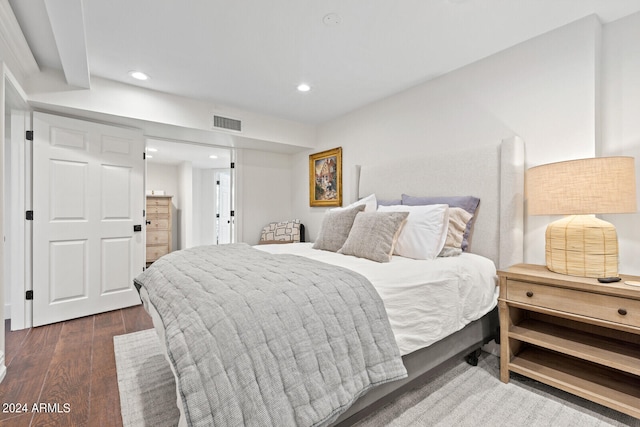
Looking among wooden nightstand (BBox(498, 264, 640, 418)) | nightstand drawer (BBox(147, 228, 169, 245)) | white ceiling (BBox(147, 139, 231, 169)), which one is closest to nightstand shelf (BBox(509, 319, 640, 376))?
wooden nightstand (BBox(498, 264, 640, 418))

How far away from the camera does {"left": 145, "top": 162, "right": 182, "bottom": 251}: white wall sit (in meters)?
6.88

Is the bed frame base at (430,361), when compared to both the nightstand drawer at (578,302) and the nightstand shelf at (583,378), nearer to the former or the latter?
the nightstand shelf at (583,378)

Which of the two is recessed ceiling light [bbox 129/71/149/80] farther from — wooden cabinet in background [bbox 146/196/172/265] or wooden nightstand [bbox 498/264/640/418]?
wooden cabinet in background [bbox 146/196/172/265]

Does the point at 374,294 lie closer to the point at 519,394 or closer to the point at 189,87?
the point at 519,394

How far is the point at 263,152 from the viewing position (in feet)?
15.1

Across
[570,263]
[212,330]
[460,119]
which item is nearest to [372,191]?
[460,119]

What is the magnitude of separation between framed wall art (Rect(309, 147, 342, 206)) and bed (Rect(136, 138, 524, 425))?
950mm

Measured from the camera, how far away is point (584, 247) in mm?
1658

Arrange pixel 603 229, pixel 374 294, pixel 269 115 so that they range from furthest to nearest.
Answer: pixel 269 115, pixel 603 229, pixel 374 294

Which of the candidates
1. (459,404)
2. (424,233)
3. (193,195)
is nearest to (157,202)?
(193,195)

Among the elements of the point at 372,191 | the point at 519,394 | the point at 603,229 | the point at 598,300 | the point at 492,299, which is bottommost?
the point at 519,394

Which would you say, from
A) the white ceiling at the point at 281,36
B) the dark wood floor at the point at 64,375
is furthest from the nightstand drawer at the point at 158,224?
the white ceiling at the point at 281,36

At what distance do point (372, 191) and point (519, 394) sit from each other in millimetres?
2222

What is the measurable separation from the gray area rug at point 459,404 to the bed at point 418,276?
5.7 inches
